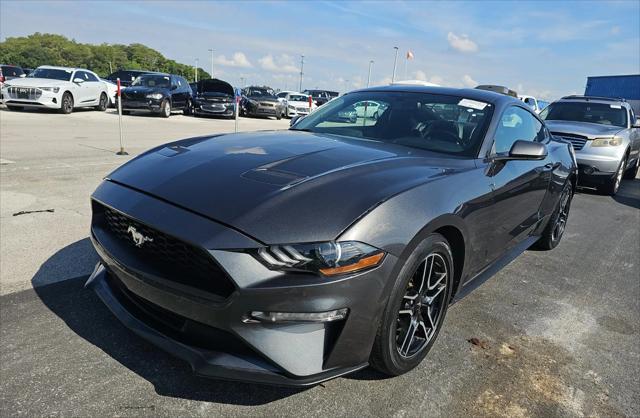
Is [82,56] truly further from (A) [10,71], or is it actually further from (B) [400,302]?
(B) [400,302]

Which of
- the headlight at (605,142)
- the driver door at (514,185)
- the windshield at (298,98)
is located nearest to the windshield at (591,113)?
the headlight at (605,142)

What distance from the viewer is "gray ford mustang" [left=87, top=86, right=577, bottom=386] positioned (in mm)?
1891

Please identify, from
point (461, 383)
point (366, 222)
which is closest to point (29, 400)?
point (366, 222)

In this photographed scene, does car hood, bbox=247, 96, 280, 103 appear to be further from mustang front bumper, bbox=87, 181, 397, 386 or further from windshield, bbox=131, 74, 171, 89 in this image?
mustang front bumper, bbox=87, 181, 397, 386

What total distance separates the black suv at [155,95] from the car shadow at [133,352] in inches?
612

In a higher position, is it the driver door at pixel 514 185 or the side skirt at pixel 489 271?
the driver door at pixel 514 185

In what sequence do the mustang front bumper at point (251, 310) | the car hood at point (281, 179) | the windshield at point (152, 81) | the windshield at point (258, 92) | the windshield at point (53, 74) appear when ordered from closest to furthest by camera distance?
the mustang front bumper at point (251, 310), the car hood at point (281, 179), the windshield at point (53, 74), the windshield at point (152, 81), the windshield at point (258, 92)

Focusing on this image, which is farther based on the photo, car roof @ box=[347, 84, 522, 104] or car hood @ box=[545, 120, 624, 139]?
car hood @ box=[545, 120, 624, 139]

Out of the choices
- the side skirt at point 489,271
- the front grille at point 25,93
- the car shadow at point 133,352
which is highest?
the front grille at point 25,93

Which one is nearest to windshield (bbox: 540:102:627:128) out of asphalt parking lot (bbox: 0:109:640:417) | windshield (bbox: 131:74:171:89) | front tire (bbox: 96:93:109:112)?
asphalt parking lot (bbox: 0:109:640:417)

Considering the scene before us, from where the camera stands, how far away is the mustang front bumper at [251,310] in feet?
6.10

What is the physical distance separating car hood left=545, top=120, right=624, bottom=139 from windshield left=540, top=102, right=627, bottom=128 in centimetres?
36

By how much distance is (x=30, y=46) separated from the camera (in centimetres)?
9719

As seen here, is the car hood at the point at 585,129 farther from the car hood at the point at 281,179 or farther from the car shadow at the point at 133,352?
the car shadow at the point at 133,352
